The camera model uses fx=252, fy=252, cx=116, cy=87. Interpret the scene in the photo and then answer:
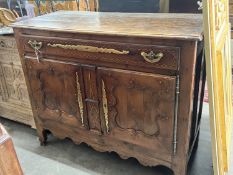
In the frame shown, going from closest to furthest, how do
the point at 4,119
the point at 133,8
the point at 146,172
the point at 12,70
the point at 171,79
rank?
the point at 171,79 < the point at 146,172 < the point at 12,70 < the point at 4,119 < the point at 133,8

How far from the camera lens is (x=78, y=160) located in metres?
1.60

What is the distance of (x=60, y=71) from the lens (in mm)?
1372

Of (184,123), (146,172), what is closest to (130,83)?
(184,123)

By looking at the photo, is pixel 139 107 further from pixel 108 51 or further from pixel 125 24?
pixel 125 24

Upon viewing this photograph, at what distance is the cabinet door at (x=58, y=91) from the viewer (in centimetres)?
136

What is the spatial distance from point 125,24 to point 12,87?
3.30 ft

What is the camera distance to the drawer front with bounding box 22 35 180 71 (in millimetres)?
1062

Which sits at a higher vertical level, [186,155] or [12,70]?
[12,70]

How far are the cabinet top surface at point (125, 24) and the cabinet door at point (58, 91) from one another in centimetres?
20

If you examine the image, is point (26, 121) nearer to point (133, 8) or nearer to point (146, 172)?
point (146, 172)

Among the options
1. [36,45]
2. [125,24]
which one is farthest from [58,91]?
[125,24]

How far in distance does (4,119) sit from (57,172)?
2.73 ft

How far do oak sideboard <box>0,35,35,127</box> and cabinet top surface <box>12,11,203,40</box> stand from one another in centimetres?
33

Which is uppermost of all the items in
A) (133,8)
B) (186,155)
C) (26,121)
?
(133,8)
